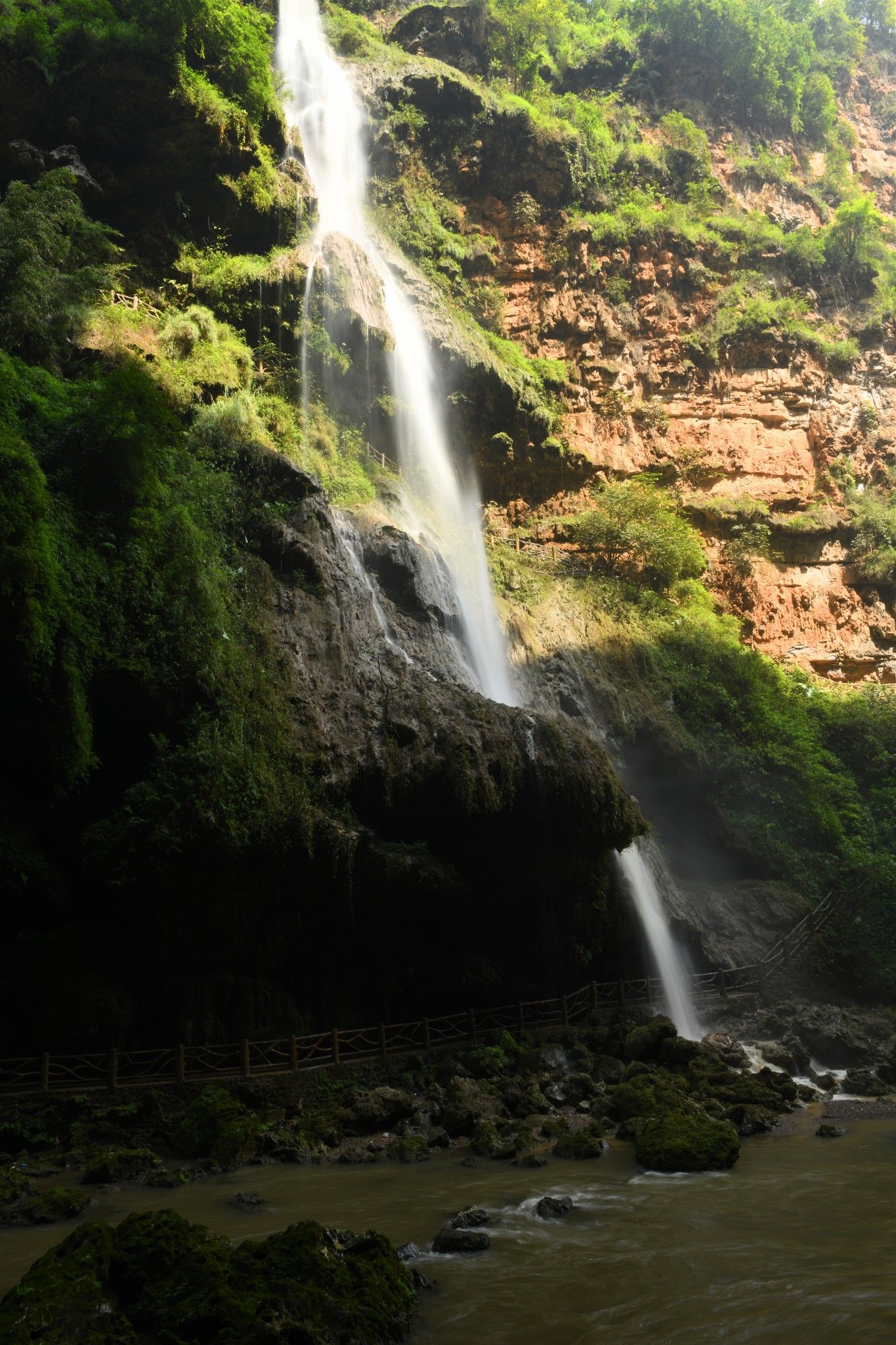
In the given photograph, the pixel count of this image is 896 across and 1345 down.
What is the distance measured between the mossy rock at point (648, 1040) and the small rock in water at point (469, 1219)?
306 inches

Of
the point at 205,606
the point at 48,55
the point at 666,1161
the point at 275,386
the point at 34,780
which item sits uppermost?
the point at 48,55

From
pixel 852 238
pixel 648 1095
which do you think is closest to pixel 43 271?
pixel 648 1095

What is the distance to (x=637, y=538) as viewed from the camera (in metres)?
29.0

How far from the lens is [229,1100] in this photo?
1172 cm

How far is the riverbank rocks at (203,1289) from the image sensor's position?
5.04 metres

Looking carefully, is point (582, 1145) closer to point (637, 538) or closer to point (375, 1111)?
point (375, 1111)

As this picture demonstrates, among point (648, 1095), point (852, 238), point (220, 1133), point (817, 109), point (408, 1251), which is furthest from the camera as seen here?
point (817, 109)

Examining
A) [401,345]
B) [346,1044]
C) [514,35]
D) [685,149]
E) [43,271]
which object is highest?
[514,35]

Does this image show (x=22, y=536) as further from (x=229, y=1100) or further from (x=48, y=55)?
(x=48, y=55)

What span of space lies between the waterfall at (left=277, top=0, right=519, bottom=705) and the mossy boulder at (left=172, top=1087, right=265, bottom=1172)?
11.2 m

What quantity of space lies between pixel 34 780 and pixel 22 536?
3398mm

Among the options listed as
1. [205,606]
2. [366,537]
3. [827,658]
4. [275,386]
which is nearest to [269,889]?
[205,606]

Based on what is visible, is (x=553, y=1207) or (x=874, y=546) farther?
(x=874, y=546)

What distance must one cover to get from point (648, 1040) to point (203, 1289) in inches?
458
